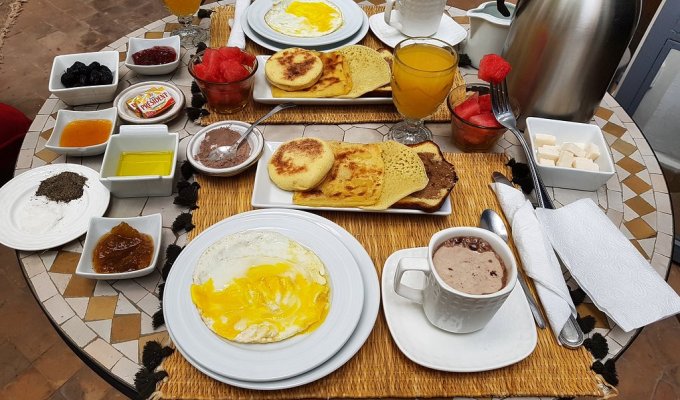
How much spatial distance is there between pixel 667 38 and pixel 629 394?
1.55 metres

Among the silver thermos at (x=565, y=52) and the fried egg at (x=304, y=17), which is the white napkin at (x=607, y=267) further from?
the fried egg at (x=304, y=17)

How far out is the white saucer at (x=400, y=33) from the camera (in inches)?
68.6

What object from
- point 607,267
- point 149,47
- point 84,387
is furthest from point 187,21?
point 607,267

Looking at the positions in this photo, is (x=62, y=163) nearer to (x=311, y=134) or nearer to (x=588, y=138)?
(x=311, y=134)

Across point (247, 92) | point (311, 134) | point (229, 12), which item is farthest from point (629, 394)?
point (229, 12)

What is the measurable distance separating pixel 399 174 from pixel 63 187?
2.86 ft

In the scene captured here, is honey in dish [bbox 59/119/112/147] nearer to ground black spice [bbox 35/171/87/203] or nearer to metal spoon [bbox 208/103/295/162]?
ground black spice [bbox 35/171/87/203]

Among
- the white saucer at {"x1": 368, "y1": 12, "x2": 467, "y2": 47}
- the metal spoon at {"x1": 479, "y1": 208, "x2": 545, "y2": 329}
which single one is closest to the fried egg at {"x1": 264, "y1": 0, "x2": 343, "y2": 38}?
the white saucer at {"x1": 368, "y1": 12, "x2": 467, "y2": 47}

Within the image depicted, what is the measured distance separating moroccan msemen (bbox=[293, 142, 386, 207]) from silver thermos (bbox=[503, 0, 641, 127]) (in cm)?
51

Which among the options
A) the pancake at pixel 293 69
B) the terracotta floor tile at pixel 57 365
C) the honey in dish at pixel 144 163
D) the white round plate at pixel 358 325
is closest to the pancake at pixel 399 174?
the white round plate at pixel 358 325

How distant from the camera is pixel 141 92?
1.52 metres

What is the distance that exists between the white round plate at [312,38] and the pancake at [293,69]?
0.42 ft

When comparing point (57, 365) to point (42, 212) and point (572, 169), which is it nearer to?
point (42, 212)

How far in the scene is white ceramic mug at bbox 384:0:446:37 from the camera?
1.66m
